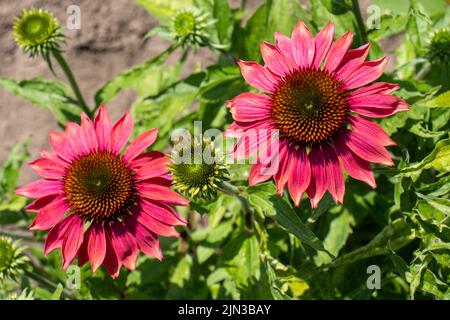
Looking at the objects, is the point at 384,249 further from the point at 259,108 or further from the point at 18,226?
the point at 18,226

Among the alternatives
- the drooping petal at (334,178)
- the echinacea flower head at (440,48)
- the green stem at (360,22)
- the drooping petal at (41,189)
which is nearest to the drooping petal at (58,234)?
the drooping petal at (41,189)

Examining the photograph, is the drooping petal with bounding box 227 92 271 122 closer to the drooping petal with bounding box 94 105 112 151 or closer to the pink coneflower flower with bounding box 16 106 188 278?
the pink coneflower flower with bounding box 16 106 188 278

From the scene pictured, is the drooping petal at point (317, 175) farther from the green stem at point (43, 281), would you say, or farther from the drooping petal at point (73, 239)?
the green stem at point (43, 281)

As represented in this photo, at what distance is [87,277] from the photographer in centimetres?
227

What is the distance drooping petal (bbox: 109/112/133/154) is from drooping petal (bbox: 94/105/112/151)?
2cm

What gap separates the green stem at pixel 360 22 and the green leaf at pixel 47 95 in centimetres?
127

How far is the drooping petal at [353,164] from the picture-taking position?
5.38 feet

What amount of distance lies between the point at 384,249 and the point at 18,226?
6.61ft

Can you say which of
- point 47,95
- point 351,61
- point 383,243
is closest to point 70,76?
point 47,95

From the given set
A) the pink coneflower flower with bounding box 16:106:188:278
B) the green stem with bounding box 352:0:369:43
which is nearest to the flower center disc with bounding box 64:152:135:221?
the pink coneflower flower with bounding box 16:106:188:278

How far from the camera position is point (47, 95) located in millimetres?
2432

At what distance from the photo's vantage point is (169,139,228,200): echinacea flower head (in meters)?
1.71

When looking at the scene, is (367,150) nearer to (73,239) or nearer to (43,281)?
(73,239)
